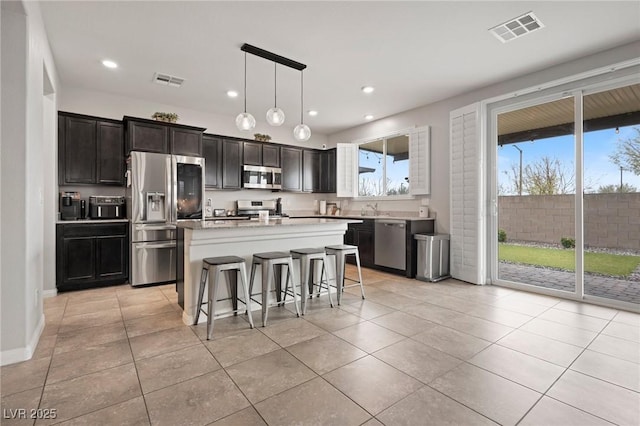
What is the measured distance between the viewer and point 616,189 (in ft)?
11.3

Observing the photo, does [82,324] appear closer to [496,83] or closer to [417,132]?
[417,132]

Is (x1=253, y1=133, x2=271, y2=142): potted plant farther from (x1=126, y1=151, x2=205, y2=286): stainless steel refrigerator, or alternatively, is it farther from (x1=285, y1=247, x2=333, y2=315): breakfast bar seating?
(x1=285, y1=247, x2=333, y2=315): breakfast bar seating

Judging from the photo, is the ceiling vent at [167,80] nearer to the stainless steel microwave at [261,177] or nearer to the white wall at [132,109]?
the white wall at [132,109]

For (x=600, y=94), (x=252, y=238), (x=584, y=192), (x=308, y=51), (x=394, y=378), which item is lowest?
(x=394, y=378)

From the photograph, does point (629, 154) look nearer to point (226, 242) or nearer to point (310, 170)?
point (226, 242)

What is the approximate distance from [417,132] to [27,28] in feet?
16.3

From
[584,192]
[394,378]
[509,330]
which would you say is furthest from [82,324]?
[584,192]

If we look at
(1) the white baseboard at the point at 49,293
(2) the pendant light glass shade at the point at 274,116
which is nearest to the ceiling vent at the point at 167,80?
(2) the pendant light glass shade at the point at 274,116

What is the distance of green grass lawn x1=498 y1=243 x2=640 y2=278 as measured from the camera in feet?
11.3

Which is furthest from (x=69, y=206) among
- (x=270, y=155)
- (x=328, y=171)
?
(x=328, y=171)

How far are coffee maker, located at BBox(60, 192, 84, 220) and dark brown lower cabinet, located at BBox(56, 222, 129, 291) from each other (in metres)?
0.32

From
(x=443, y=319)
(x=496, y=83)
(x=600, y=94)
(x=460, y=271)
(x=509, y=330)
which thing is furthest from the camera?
(x=460, y=271)

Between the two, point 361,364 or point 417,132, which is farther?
point 417,132

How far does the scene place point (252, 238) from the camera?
329 cm
